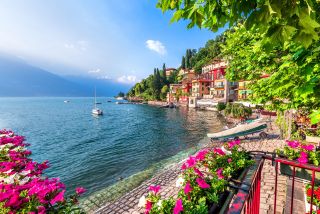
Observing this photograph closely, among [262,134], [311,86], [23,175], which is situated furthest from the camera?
[262,134]

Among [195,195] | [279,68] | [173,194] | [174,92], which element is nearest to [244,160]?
[195,195]

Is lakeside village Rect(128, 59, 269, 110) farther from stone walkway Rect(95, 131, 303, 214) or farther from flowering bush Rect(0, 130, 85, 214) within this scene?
flowering bush Rect(0, 130, 85, 214)

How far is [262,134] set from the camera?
64.5 feet

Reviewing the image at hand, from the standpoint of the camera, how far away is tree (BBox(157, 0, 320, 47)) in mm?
1188

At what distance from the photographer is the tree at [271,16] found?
46.8 inches

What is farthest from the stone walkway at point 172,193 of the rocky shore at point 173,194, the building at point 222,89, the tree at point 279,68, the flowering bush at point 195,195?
the building at point 222,89

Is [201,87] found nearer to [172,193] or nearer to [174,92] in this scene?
[174,92]

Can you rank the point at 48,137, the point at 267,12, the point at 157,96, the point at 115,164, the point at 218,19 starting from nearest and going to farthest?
the point at 267,12 → the point at 218,19 → the point at 115,164 → the point at 48,137 → the point at 157,96

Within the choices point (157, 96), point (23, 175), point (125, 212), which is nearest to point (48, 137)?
point (125, 212)

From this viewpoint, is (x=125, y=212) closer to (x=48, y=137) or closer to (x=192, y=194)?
(x=192, y=194)

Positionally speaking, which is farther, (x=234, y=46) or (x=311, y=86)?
(x=234, y=46)

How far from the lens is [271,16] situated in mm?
1212

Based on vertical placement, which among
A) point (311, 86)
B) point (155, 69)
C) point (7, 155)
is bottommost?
point (7, 155)

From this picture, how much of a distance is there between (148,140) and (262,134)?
606 inches
